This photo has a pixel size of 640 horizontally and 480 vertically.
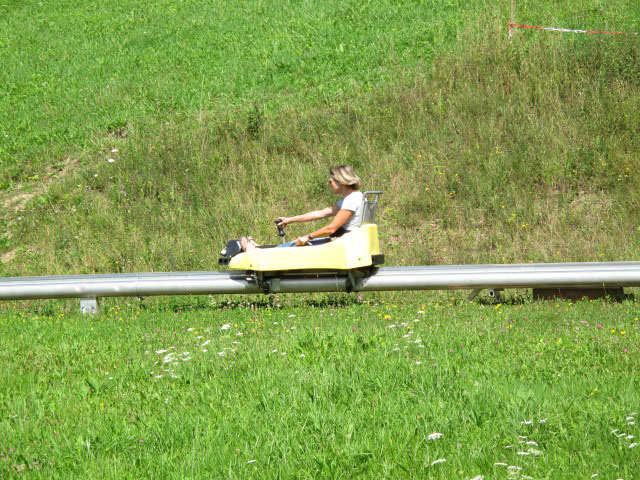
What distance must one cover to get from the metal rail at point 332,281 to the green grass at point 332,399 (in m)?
0.81

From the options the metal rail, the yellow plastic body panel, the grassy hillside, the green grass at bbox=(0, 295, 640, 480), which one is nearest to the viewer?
the green grass at bbox=(0, 295, 640, 480)

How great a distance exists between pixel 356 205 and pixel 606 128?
19.5 ft

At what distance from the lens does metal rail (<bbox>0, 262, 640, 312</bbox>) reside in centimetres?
784

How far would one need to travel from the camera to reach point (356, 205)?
326 inches

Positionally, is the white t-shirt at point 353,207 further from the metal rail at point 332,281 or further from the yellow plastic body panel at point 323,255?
the metal rail at point 332,281

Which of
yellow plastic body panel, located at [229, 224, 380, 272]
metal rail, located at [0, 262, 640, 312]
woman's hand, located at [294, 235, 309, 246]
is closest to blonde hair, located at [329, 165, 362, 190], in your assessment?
yellow plastic body panel, located at [229, 224, 380, 272]

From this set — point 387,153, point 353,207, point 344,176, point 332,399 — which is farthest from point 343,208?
point 387,153

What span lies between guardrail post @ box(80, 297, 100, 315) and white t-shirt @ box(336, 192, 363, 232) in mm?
3048

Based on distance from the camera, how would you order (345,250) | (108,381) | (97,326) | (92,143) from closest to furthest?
1. (108,381)
2. (97,326)
3. (345,250)
4. (92,143)

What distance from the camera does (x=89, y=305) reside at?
28.8 ft

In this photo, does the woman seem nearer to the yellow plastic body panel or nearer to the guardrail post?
the yellow plastic body panel

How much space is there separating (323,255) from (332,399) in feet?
12.5

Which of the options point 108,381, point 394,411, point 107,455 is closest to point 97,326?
point 108,381

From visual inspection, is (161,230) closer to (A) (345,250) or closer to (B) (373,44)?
(A) (345,250)
